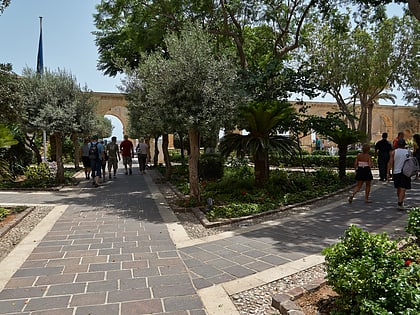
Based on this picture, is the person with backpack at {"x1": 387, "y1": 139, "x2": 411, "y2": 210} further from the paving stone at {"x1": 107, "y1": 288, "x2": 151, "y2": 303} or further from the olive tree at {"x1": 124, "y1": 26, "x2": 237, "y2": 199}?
the paving stone at {"x1": 107, "y1": 288, "x2": 151, "y2": 303}

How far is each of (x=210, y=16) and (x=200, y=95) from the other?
5.86m

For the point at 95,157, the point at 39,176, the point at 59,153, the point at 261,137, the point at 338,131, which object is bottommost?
the point at 39,176

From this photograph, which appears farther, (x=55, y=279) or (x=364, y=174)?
(x=364, y=174)

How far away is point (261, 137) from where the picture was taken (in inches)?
329

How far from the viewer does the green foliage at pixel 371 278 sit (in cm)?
218

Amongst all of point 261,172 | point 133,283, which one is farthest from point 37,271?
point 261,172

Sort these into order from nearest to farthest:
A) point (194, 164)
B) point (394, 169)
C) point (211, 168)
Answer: point (394, 169) → point (194, 164) → point (211, 168)

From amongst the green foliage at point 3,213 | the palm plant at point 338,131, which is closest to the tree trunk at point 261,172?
the palm plant at point 338,131

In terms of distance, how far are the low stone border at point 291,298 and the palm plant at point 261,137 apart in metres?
5.04

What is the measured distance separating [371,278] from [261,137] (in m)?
6.19

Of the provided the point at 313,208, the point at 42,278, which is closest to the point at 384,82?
the point at 313,208

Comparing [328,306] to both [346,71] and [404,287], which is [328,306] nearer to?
[404,287]

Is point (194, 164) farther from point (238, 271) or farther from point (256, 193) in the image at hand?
point (238, 271)

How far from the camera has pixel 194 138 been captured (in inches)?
297
